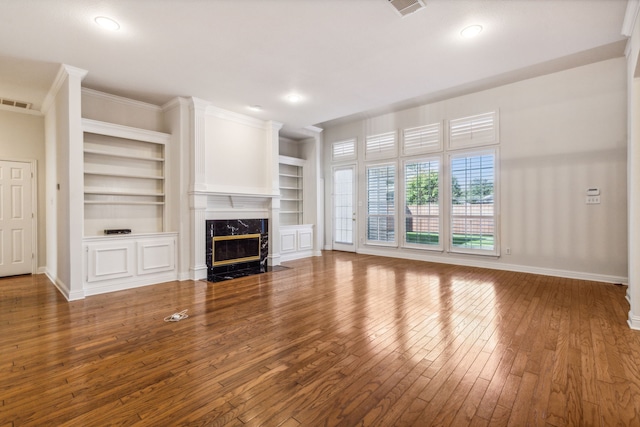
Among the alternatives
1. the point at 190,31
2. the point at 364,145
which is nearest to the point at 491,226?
the point at 364,145

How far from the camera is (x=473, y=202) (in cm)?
591

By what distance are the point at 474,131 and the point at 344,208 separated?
352cm

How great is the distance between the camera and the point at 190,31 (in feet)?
10.2

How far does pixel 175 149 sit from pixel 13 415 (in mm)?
4123

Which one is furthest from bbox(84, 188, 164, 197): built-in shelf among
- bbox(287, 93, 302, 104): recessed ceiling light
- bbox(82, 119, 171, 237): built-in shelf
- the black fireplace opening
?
bbox(287, 93, 302, 104): recessed ceiling light

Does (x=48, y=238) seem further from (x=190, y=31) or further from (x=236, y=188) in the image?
(x=190, y=31)

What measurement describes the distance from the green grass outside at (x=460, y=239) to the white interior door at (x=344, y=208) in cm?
161

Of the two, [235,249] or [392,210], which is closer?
[235,249]

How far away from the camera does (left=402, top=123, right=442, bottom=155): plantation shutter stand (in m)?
6.38

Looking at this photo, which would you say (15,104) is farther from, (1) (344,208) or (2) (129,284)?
(1) (344,208)

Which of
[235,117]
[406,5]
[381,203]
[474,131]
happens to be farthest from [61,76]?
[474,131]

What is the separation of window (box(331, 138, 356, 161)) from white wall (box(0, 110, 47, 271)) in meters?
6.08

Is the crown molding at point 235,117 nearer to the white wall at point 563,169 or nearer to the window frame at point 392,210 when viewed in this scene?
the window frame at point 392,210

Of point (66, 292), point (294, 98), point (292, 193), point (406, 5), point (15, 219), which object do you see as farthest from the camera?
point (292, 193)
